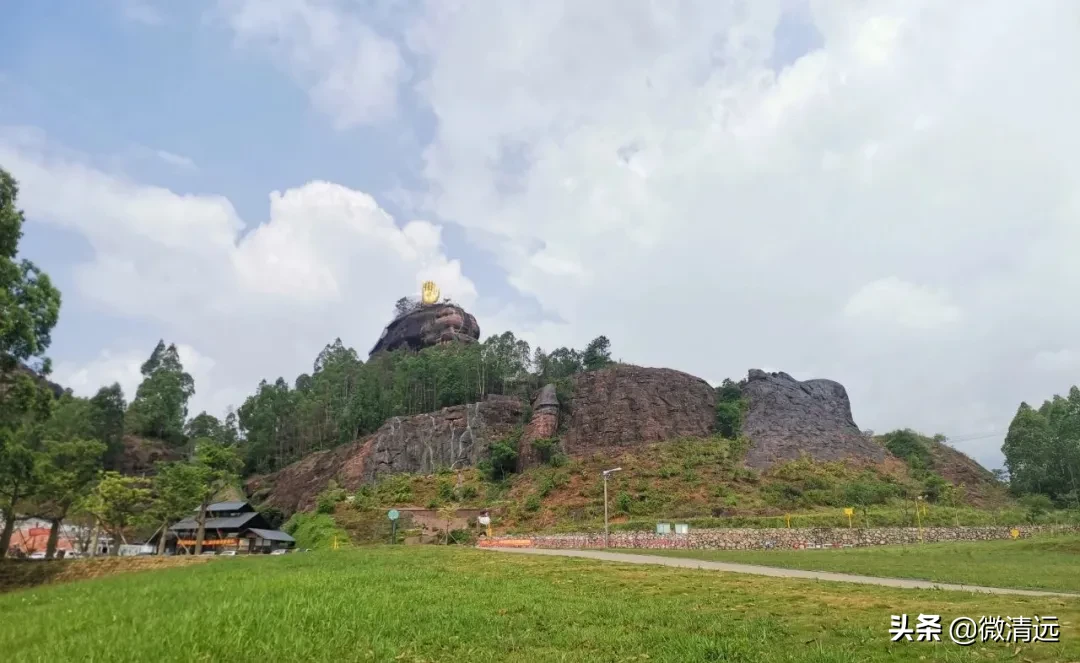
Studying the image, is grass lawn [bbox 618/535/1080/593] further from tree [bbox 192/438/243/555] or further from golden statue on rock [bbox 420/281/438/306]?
golden statue on rock [bbox 420/281/438/306]

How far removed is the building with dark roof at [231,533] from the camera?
50.1 metres

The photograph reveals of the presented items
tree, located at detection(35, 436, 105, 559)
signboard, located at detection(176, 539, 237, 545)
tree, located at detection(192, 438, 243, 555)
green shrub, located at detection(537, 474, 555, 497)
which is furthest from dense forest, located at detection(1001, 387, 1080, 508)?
tree, located at detection(35, 436, 105, 559)

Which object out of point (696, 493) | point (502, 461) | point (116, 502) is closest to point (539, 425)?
point (502, 461)

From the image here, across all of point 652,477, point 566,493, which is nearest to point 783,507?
point 652,477

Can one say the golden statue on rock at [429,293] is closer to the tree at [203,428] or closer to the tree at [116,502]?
the tree at [203,428]

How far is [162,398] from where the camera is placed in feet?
282

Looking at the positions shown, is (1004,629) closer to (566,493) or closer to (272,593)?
(272,593)

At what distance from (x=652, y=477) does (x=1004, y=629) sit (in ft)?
161

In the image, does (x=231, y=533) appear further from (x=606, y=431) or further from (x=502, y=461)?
(x=606, y=431)

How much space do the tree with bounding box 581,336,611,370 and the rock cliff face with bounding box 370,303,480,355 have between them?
24.4m

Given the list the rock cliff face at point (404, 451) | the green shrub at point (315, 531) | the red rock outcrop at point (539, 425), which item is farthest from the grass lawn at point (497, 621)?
the rock cliff face at point (404, 451)

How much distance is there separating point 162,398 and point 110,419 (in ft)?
47.8

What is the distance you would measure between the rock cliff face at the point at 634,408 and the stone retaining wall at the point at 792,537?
2928 centimetres

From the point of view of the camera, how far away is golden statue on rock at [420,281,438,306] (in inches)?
4401
